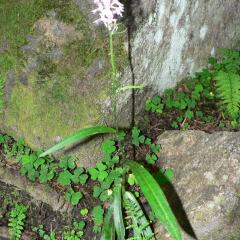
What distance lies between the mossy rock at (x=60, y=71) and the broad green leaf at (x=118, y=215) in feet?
2.37

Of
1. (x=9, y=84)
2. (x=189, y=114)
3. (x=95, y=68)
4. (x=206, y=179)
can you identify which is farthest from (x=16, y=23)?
(x=206, y=179)

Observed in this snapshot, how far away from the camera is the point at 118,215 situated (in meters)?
2.58

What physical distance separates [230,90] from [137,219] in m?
1.78

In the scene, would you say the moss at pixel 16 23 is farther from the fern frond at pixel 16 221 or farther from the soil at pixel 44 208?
the fern frond at pixel 16 221

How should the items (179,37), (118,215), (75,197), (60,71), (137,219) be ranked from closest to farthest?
(118,215) → (137,219) → (60,71) → (75,197) → (179,37)

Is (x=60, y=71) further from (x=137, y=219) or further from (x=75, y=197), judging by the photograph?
(x=137, y=219)

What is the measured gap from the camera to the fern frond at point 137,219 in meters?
2.60

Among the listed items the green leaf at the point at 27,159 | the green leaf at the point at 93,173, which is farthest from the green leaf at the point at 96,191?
the green leaf at the point at 27,159

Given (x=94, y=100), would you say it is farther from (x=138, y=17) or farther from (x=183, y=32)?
(x=183, y=32)

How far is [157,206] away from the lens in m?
2.03

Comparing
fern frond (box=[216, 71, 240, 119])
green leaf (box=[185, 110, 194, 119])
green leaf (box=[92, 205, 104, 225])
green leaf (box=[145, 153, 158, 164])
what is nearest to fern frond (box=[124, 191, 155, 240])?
green leaf (box=[92, 205, 104, 225])

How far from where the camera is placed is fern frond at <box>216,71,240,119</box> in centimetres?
372

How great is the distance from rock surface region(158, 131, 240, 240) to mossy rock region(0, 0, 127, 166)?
2.46 feet

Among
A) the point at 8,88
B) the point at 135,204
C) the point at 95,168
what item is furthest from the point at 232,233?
the point at 8,88
